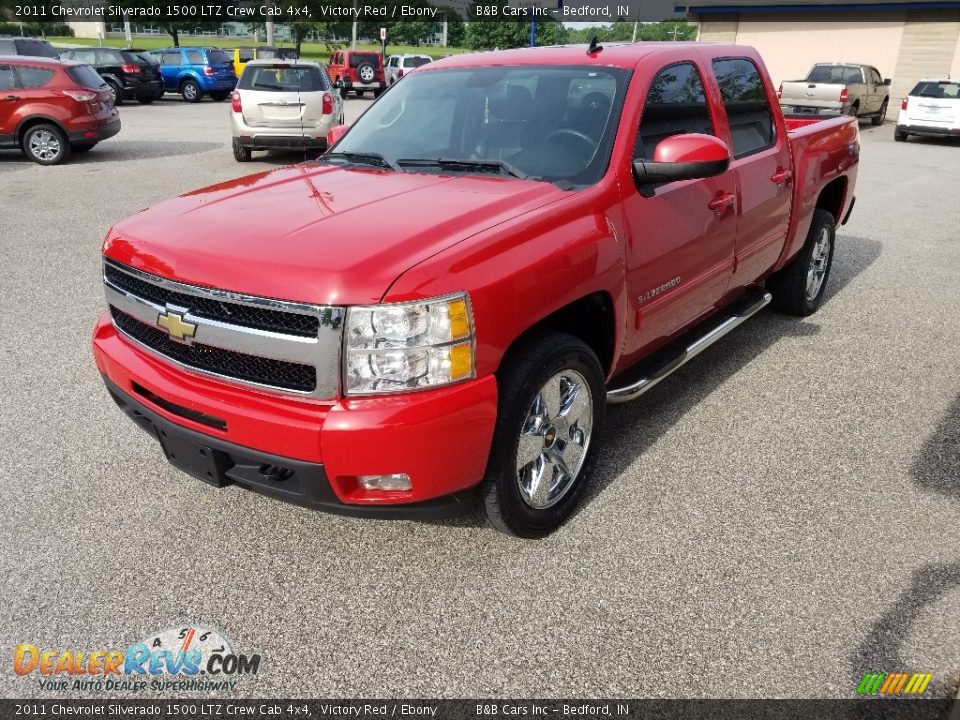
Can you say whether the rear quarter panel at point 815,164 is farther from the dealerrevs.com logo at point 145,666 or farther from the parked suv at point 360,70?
the parked suv at point 360,70

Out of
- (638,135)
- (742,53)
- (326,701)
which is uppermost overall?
(742,53)

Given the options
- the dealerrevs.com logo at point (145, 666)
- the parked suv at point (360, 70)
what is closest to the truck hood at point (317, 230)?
the dealerrevs.com logo at point (145, 666)

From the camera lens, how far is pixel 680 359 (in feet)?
12.6

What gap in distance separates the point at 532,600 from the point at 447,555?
0.42 metres

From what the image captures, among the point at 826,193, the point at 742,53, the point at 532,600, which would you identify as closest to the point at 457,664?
the point at 532,600

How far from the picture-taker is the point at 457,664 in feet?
8.40

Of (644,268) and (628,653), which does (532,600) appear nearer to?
(628,653)

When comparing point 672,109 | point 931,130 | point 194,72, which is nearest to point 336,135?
point 672,109

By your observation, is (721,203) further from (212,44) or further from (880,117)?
(212,44)

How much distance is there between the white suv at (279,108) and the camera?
12.4 metres

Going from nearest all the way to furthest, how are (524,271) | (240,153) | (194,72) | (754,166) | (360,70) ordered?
(524,271) → (754,166) → (240,153) → (194,72) → (360,70)

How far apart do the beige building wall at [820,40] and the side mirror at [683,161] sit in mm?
31100

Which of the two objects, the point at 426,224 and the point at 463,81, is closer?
the point at 426,224

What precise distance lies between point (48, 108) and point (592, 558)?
12.8 meters
